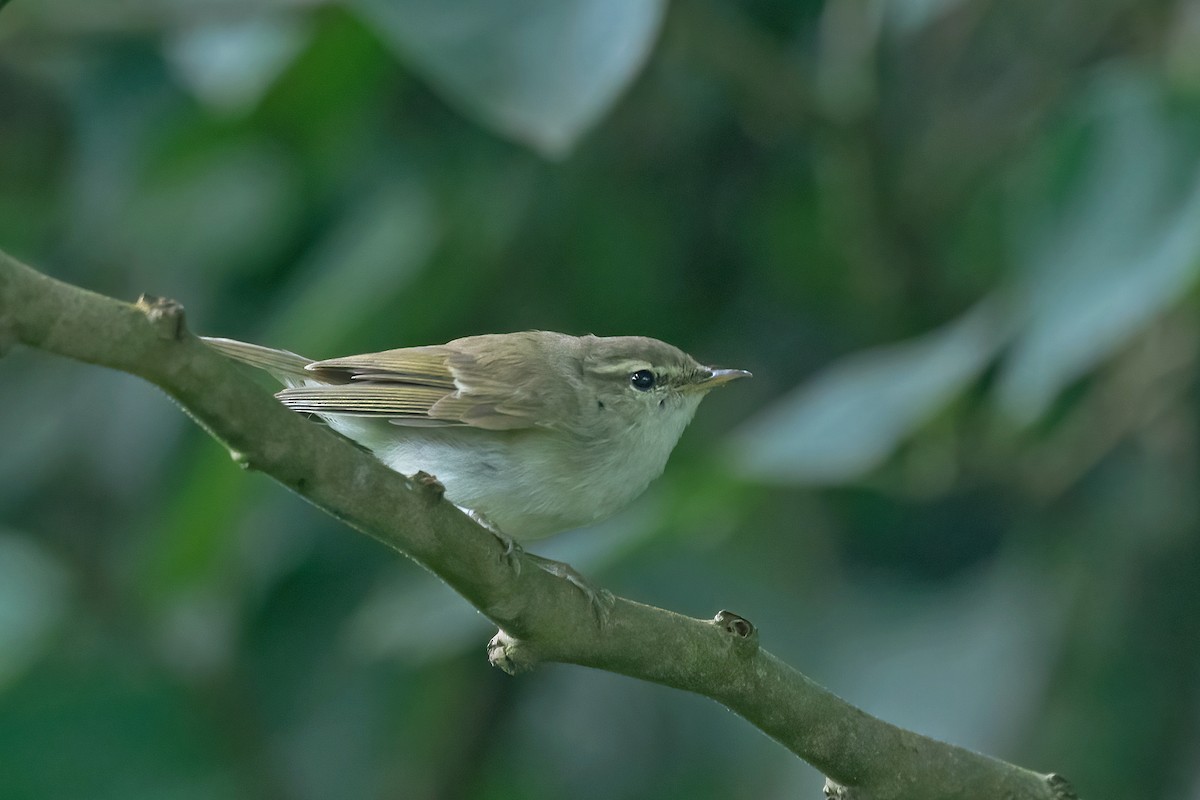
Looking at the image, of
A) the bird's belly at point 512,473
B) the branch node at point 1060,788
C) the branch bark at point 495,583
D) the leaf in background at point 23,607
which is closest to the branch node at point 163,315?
the branch bark at point 495,583

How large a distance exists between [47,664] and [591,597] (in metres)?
2.89

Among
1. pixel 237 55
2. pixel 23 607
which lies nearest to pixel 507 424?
pixel 237 55

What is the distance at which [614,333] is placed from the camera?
450cm

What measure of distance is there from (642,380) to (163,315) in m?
1.53

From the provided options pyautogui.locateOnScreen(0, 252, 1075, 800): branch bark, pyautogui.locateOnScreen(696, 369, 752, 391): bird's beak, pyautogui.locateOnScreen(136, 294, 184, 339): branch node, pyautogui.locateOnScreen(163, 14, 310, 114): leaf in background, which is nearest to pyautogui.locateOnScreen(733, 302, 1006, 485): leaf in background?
pyautogui.locateOnScreen(696, 369, 752, 391): bird's beak

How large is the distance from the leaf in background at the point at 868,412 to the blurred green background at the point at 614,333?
3.5 inches

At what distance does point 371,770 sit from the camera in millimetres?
4984

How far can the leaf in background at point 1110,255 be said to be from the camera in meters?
3.17

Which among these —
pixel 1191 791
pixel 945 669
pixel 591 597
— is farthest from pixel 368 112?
pixel 1191 791

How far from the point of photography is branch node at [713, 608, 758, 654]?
219 centimetres

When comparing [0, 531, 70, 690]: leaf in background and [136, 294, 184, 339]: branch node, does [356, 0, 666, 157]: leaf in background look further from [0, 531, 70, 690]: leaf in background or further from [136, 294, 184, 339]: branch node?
[0, 531, 70, 690]: leaf in background

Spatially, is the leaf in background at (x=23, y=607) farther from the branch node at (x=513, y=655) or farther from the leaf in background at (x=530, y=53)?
the branch node at (x=513, y=655)

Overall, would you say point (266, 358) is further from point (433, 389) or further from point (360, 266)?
point (360, 266)

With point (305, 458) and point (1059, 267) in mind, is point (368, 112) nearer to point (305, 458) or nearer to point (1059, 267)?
point (1059, 267)
